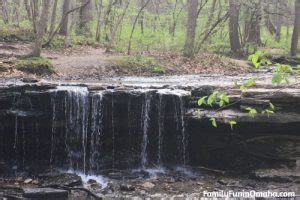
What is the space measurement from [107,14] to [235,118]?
12079 millimetres

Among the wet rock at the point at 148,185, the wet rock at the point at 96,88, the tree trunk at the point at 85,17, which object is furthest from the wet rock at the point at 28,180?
the tree trunk at the point at 85,17

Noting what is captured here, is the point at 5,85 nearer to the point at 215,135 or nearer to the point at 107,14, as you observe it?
the point at 215,135

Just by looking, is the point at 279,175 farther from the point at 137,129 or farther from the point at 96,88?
the point at 96,88

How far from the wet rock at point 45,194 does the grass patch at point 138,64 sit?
29.8 ft

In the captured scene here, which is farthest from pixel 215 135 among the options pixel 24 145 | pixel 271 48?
pixel 271 48

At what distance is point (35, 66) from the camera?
14.6m

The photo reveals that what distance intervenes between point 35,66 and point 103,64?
3163 mm

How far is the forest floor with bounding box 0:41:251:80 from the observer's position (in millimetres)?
15288

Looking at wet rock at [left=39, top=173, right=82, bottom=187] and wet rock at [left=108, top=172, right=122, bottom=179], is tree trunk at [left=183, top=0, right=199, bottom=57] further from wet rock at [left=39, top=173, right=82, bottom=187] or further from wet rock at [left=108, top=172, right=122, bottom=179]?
wet rock at [left=39, top=173, right=82, bottom=187]

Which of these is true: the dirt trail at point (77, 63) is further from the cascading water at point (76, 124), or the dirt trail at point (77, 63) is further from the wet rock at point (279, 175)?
the wet rock at point (279, 175)

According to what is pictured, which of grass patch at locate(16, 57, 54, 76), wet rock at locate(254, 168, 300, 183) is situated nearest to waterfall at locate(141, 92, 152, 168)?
wet rock at locate(254, 168, 300, 183)

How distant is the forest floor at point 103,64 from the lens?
602 inches

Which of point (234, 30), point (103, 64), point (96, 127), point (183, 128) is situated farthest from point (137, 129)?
point (234, 30)

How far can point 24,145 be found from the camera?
10945 millimetres
